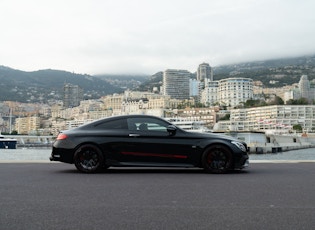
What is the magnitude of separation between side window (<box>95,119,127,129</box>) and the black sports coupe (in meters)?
0.16

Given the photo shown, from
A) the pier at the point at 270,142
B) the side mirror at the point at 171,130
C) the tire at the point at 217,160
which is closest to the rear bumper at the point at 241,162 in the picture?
the tire at the point at 217,160

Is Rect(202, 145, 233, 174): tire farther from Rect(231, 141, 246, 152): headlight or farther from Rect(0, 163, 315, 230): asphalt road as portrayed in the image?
Rect(0, 163, 315, 230): asphalt road

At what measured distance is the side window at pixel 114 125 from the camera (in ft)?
33.4

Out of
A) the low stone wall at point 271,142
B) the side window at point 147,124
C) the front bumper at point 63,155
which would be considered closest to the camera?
the front bumper at point 63,155

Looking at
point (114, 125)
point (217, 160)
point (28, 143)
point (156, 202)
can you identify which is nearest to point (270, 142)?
point (28, 143)

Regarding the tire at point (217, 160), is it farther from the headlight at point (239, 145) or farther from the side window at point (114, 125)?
the side window at point (114, 125)

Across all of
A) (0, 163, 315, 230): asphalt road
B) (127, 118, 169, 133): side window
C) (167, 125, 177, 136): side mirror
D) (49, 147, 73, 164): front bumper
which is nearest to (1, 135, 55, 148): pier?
Answer: (49, 147, 73, 164): front bumper

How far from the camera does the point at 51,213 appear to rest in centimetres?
521

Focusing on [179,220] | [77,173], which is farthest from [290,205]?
[77,173]

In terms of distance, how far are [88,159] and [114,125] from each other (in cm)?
95

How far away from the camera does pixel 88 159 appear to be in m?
9.93

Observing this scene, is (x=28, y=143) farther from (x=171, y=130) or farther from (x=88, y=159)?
(x=171, y=130)

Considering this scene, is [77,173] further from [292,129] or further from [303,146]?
[292,129]

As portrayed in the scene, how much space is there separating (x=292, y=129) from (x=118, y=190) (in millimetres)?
197475
